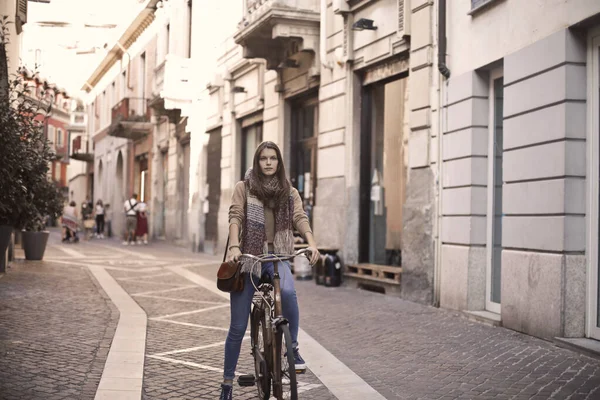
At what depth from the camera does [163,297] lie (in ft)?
37.0

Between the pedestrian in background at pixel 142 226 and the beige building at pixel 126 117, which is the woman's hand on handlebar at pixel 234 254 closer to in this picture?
the pedestrian in background at pixel 142 226

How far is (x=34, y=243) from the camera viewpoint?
677 inches

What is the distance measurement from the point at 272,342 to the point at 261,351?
1.11 ft

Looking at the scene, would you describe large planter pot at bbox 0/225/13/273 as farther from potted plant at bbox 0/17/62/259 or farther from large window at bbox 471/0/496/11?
large window at bbox 471/0/496/11

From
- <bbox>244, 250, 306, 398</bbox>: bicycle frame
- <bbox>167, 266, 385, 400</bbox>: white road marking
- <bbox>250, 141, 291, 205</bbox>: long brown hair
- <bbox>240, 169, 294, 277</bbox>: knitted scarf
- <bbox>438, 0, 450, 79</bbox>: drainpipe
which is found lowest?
<bbox>167, 266, 385, 400</bbox>: white road marking

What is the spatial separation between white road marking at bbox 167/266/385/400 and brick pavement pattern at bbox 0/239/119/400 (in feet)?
5.64

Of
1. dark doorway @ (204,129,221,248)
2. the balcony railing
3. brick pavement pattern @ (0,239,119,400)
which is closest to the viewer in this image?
brick pavement pattern @ (0,239,119,400)

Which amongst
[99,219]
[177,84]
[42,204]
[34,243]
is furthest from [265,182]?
[99,219]

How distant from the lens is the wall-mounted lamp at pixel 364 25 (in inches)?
493

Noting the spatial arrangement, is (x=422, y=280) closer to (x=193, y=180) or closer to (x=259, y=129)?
(x=259, y=129)

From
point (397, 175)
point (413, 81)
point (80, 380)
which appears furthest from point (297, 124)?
point (80, 380)

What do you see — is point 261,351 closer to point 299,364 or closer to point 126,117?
point 299,364

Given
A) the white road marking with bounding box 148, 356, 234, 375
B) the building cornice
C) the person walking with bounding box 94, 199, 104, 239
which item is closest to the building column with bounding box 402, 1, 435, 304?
the white road marking with bounding box 148, 356, 234, 375

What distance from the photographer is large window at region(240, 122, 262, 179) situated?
19.5 m
